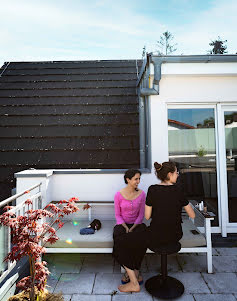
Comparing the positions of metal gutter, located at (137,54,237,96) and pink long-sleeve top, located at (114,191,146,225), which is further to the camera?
metal gutter, located at (137,54,237,96)

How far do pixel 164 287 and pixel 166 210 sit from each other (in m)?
0.95

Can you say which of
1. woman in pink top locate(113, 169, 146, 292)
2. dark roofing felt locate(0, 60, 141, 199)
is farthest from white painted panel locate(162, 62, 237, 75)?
woman in pink top locate(113, 169, 146, 292)

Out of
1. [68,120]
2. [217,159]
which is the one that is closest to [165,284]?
[217,159]

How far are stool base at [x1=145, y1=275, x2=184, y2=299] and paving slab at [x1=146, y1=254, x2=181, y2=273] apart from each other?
14.0 inches

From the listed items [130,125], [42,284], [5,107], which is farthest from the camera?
[5,107]

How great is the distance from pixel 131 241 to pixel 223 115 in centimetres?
314

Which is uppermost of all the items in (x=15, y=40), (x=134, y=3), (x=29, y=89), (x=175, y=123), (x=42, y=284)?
(x=15, y=40)

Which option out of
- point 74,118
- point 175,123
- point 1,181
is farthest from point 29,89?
point 175,123

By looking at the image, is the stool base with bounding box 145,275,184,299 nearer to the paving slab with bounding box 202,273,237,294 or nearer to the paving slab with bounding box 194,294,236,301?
the paving slab with bounding box 194,294,236,301

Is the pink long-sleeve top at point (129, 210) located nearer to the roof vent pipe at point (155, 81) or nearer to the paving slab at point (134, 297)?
the paving slab at point (134, 297)

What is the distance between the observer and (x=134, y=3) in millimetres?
6156

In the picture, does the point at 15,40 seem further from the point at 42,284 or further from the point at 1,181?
the point at 42,284

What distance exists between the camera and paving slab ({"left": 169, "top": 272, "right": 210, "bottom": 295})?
9.61 feet

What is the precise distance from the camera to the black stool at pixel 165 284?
2832mm
